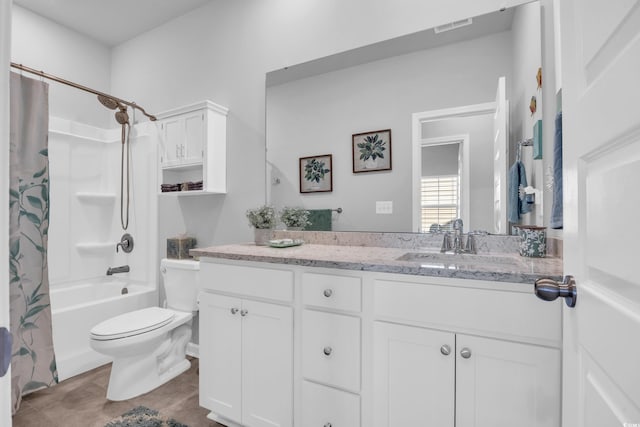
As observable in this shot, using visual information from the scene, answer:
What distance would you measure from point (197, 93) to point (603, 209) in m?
2.72

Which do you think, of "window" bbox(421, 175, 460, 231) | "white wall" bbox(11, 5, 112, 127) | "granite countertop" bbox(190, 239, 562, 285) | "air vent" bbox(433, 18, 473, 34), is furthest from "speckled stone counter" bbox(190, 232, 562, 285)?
"white wall" bbox(11, 5, 112, 127)

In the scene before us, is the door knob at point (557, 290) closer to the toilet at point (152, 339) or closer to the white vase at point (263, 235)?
the white vase at point (263, 235)

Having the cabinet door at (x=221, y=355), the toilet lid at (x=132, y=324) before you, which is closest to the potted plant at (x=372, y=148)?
the cabinet door at (x=221, y=355)

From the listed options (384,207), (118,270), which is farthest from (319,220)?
(118,270)

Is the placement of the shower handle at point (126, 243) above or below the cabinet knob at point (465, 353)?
above

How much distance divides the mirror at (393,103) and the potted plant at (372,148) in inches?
2.3

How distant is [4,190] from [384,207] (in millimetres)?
1600

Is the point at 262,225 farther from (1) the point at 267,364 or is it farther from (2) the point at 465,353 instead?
(2) the point at 465,353

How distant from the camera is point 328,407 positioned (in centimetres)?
134

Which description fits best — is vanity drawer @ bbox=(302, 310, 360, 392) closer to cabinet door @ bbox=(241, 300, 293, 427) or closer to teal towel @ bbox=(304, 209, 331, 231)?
cabinet door @ bbox=(241, 300, 293, 427)

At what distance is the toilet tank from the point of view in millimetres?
2312

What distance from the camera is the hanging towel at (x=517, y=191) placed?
151 centimetres

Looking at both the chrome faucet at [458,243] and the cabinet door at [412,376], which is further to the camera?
the chrome faucet at [458,243]

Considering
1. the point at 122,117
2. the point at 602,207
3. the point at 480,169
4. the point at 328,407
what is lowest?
the point at 328,407
